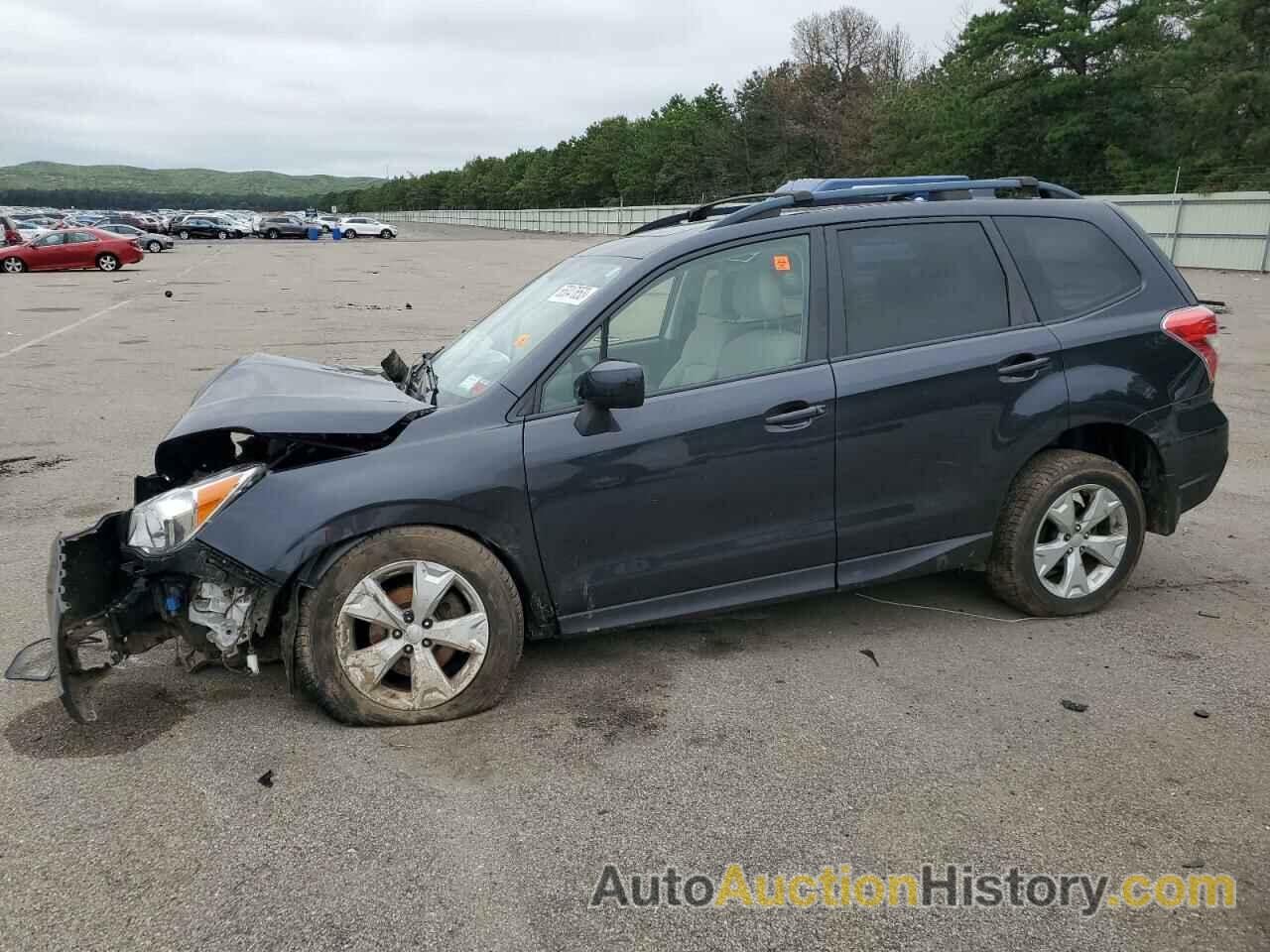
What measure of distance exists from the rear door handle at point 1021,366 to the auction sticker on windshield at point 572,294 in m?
1.70

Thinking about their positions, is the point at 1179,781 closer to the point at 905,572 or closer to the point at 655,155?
the point at 905,572

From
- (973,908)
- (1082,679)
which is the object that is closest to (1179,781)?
(1082,679)

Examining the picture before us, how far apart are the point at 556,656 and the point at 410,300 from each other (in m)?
18.6

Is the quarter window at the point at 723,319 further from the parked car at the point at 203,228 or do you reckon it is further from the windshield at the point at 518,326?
the parked car at the point at 203,228

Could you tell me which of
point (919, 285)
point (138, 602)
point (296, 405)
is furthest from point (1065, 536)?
point (138, 602)

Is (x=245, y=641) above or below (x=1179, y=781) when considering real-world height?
above

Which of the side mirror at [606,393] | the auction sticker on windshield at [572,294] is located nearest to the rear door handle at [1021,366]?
the side mirror at [606,393]

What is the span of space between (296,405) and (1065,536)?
3170 millimetres

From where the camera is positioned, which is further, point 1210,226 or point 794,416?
point 1210,226

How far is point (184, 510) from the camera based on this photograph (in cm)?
346

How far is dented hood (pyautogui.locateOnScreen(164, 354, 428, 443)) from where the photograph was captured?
11.5 ft

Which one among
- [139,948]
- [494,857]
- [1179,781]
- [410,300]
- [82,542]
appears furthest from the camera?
[410,300]

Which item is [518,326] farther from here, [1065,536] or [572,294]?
[1065,536]

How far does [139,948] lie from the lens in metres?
2.53
